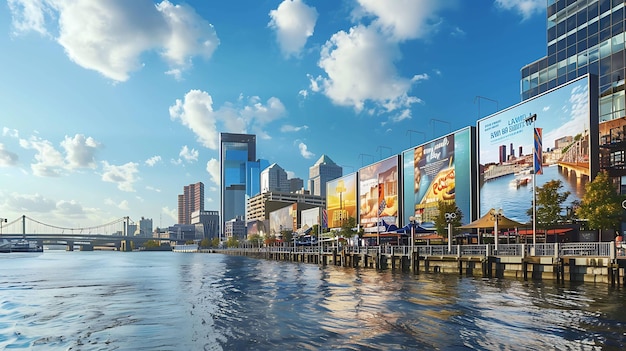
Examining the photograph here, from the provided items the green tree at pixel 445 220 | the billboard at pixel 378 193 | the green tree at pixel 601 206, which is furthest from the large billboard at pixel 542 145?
the billboard at pixel 378 193

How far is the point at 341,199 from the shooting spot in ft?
436

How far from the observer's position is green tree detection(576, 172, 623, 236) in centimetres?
4569

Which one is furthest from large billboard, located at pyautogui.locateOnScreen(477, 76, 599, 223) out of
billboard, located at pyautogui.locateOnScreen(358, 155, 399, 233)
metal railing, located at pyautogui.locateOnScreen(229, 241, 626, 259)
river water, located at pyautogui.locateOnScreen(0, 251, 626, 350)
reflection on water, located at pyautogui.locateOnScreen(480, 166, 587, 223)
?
billboard, located at pyautogui.locateOnScreen(358, 155, 399, 233)

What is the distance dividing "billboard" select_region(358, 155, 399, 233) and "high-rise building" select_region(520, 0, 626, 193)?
31215mm

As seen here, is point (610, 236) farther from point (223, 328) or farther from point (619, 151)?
point (223, 328)

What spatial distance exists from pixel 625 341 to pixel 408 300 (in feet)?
43.5

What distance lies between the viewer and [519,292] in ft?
103

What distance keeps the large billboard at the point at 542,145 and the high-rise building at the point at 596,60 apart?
4.24 metres

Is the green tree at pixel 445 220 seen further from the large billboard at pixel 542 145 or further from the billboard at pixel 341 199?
the billboard at pixel 341 199

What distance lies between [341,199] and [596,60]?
74139mm

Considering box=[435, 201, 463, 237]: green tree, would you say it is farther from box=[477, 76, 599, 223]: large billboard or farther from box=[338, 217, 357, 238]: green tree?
box=[338, 217, 357, 238]: green tree

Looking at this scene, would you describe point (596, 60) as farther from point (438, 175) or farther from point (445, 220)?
point (438, 175)

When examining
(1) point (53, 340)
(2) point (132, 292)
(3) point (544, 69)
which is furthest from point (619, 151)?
(1) point (53, 340)

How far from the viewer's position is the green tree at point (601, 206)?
150 ft
